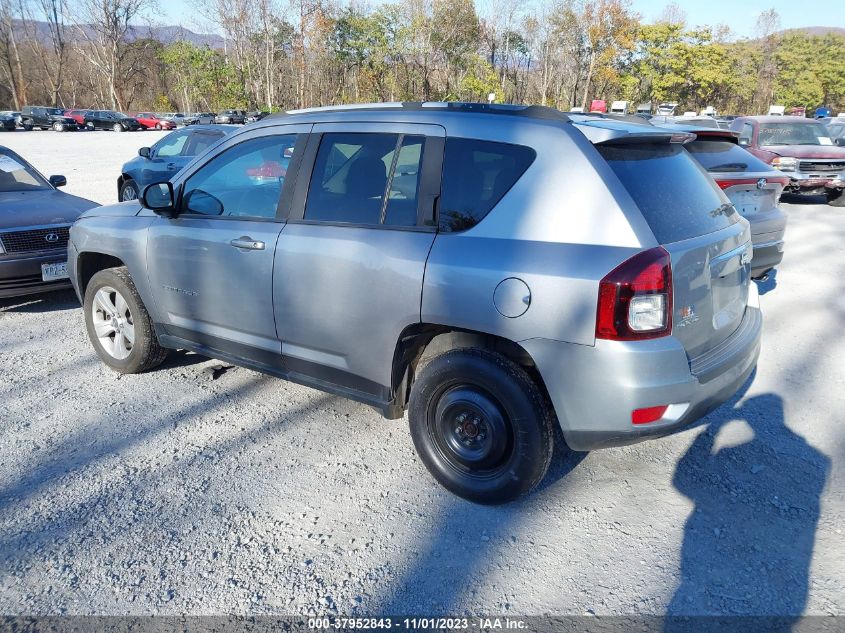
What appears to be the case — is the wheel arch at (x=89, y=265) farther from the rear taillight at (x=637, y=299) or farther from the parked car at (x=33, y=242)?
the rear taillight at (x=637, y=299)

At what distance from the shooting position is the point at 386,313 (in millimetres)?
3082

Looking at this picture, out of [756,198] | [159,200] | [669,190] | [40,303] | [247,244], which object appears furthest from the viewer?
[40,303]

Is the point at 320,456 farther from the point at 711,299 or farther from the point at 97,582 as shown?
the point at 711,299

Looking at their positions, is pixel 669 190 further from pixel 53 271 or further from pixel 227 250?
pixel 53 271

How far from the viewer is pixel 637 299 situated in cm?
253

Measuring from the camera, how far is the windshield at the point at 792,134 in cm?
1322

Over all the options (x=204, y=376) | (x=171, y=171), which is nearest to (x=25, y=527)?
(x=204, y=376)

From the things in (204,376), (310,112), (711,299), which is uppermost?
(310,112)

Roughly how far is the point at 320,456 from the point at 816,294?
19.3ft

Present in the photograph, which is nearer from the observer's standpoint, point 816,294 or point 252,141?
point 252,141

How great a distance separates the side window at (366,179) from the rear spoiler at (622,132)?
82 cm

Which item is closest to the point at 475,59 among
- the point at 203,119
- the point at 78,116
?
the point at 203,119

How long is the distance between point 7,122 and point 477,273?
5292 cm

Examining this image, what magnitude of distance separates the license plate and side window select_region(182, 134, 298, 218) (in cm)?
273
